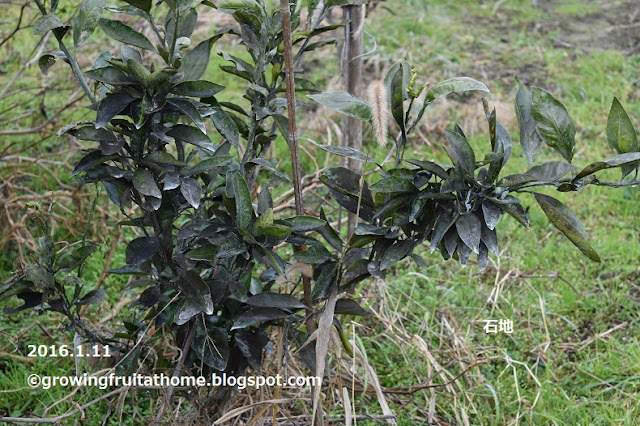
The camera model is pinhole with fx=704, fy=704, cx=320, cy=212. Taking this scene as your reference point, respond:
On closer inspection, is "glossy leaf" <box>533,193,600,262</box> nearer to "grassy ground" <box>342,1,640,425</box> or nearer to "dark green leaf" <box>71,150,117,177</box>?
"grassy ground" <box>342,1,640,425</box>

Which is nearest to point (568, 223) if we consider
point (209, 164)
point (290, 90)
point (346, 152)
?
point (346, 152)

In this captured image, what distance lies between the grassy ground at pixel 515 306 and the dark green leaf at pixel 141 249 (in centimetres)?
70

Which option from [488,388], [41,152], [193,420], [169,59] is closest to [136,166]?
[169,59]

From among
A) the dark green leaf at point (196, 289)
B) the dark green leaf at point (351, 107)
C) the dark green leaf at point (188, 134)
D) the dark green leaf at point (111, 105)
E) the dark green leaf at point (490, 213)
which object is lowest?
the dark green leaf at point (196, 289)

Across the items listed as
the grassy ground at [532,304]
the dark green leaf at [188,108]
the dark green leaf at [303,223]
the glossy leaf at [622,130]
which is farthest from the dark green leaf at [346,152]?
the grassy ground at [532,304]

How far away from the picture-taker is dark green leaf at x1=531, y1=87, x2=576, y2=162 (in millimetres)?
1520

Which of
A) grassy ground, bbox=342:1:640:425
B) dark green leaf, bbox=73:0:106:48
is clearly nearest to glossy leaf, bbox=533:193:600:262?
grassy ground, bbox=342:1:640:425

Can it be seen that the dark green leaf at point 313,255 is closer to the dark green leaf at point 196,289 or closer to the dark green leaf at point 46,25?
the dark green leaf at point 196,289

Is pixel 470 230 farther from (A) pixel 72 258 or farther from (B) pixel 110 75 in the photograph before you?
(A) pixel 72 258

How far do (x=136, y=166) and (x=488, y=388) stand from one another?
144cm

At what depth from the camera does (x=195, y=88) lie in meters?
1.53

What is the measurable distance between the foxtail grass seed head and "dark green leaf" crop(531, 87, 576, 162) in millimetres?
323

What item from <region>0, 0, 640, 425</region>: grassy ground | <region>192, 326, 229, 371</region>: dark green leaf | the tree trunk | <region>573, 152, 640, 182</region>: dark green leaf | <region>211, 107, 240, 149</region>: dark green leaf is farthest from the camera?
the tree trunk

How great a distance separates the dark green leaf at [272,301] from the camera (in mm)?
1673
